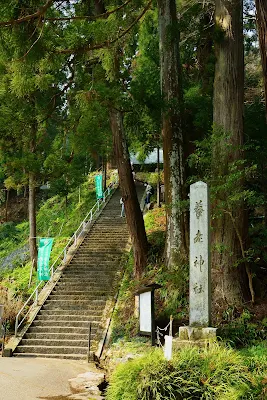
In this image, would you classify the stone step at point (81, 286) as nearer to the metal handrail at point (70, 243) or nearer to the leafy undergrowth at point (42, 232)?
the metal handrail at point (70, 243)

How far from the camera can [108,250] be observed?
16.8 m

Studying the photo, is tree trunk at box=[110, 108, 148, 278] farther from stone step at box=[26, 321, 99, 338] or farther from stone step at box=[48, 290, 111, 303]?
stone step at box=[26, 321, 99, 338]

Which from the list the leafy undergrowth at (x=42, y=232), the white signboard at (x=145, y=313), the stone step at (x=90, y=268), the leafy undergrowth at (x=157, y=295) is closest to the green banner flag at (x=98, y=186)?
the leafy undergrowth at (x=42, y=232)

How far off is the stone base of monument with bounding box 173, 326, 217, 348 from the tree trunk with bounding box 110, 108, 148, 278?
19.6ft

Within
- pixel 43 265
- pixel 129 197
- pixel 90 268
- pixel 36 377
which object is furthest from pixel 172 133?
pixel 90 268

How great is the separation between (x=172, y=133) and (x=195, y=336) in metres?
5.46

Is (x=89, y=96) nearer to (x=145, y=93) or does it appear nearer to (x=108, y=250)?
(x=145, y=93)

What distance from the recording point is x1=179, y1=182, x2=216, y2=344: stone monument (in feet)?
23.8

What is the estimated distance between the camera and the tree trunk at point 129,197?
13125 millimetres

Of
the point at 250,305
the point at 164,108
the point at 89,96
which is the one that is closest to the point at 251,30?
the point at 164,108

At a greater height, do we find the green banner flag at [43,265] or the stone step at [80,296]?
the green banner flag at [43,265]

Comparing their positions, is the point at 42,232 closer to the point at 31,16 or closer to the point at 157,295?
the point at 157,295

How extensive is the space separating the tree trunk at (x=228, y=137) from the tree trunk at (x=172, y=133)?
1577 millimetres

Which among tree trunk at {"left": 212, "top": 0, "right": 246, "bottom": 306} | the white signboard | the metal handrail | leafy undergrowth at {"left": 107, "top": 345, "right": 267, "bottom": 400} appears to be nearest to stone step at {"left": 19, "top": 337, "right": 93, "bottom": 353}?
→ the metal handrail
